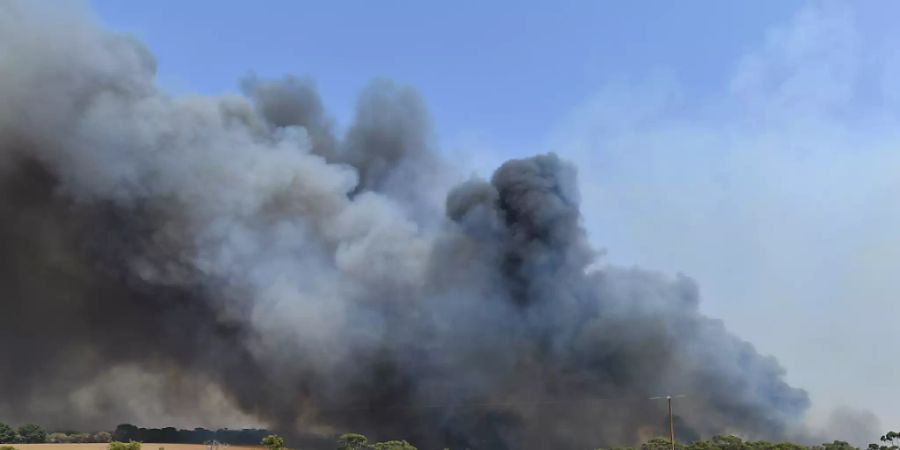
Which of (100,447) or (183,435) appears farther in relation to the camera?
(183,435)

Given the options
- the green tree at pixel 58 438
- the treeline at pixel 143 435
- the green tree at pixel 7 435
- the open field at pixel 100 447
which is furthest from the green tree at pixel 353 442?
the green tree at pixel 7 435

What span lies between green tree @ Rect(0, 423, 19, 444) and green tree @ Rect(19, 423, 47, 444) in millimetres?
889

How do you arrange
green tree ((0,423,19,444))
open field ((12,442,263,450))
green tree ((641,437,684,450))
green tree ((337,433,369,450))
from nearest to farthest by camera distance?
green tree ((641,437,684,450))
green tree ((337,433,369,450))
open field ((12,442,263,450))
green tree ((0,423,19,444))

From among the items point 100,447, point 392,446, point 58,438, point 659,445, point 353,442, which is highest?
point 659,445

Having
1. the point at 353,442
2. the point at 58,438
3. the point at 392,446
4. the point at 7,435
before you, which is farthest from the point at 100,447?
the point at 392,446

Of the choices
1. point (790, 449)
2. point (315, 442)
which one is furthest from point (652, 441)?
point (315, 442)

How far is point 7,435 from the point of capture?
2931 inches

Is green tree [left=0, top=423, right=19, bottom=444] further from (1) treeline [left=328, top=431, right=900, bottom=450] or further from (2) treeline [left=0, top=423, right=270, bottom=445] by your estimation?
(1) treeline [left=328, top=431, right=900, bottom=450]

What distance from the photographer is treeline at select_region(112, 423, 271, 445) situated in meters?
81.0

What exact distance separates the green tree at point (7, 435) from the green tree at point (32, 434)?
2.92 ft

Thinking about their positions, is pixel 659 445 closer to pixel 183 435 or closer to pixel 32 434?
pixel 183 435

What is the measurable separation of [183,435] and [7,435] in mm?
16640

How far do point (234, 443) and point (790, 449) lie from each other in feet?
178

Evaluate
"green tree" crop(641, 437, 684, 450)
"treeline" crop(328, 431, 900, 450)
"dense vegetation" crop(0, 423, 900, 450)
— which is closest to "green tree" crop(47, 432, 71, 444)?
"dense vegetation" crop(0, 423, 900, 450)
